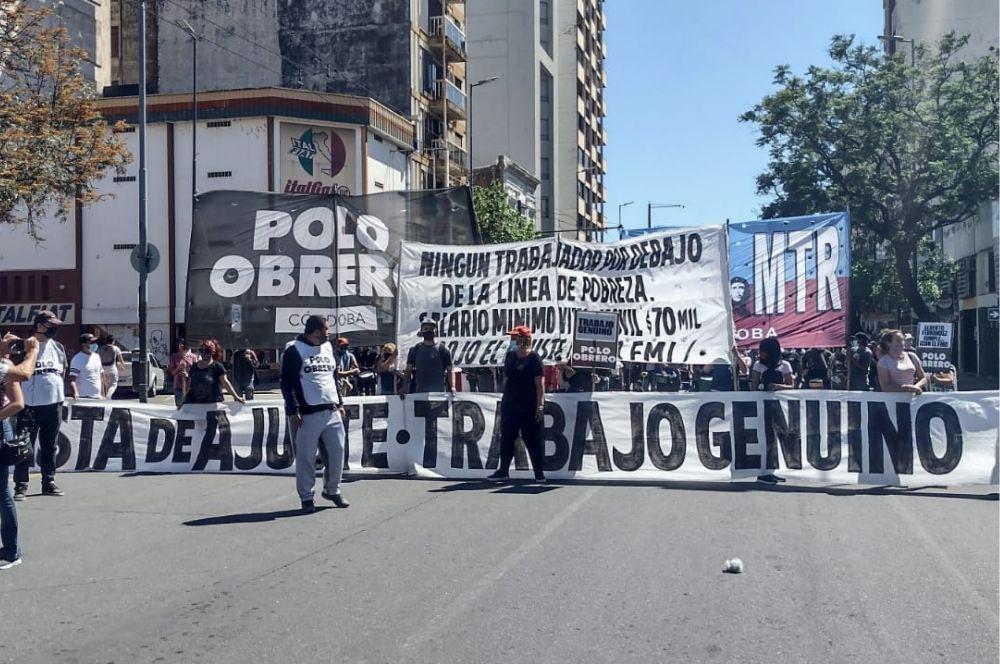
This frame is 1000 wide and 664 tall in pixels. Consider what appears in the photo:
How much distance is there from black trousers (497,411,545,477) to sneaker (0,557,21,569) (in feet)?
17.5

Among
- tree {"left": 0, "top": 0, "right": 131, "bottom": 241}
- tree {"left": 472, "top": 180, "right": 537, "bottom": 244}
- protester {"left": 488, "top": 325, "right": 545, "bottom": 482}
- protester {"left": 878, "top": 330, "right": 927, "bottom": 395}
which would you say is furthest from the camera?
tree {"left": 472, "top": 180, "right": 537, "bottom": 244}

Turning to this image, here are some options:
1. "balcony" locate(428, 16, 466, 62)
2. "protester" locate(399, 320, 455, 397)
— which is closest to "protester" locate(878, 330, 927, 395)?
"protester" locate(399, 320, 455, 397)

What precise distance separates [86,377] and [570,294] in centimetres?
629

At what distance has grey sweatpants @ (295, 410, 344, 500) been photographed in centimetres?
974

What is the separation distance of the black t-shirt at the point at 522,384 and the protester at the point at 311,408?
2287 millimetres

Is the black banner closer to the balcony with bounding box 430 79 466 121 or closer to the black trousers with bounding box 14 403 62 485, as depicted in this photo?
the black trousers with bounding box 14 403 62 485

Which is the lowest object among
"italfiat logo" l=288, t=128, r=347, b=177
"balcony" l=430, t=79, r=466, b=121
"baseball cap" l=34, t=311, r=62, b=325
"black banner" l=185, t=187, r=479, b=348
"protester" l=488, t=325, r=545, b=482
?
"protester" l=488, t=325, r=545, b=482

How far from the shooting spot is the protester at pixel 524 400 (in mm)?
11508

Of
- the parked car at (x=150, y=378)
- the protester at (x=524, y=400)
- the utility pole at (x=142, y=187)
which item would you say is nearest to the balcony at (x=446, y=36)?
the parked car at (x=150, y=378)

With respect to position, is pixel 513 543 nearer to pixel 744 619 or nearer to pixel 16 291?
pixel 744 619

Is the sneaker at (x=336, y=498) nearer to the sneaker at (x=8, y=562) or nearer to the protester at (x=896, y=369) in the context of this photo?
the sneaker at (x=8, y=562)

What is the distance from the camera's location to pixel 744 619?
19.5ft

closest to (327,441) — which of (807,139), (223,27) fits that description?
(807,139)

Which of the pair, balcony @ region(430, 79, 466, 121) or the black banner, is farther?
balcony @ region(430, 79, 466, 121)
